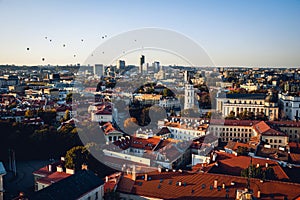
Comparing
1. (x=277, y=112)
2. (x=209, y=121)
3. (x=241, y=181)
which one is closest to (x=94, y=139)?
(x=209, y=121)

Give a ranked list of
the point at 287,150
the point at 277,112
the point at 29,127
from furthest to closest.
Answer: the point at 277,112
the point at 29,127
the point at 287,150

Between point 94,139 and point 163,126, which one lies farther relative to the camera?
point 163,126

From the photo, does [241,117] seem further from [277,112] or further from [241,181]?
[241,181]

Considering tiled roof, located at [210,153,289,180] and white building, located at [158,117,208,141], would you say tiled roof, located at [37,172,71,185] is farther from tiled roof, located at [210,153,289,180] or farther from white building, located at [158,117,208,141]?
white building, located at [158,117,208,141]

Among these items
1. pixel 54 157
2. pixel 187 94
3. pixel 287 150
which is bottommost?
pixel 54 157

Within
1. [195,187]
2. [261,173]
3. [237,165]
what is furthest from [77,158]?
[261,173]
